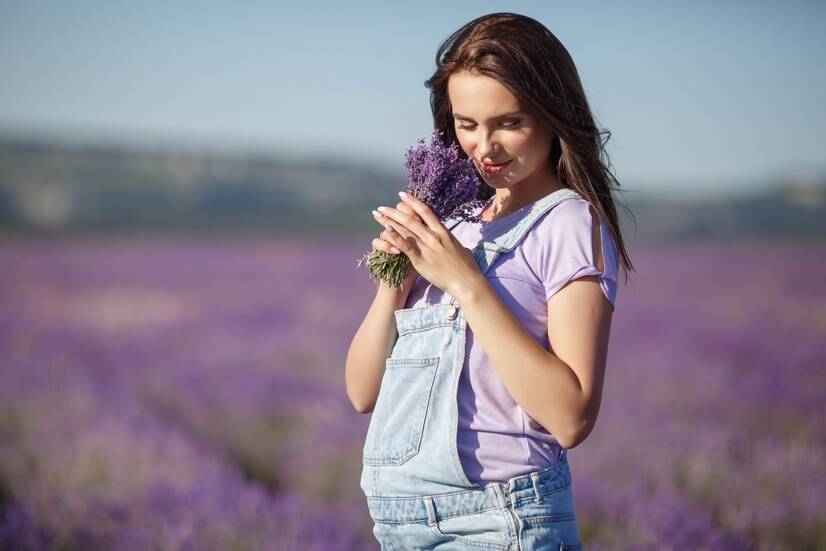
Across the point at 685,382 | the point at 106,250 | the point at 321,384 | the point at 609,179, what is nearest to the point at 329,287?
the point at 321,384

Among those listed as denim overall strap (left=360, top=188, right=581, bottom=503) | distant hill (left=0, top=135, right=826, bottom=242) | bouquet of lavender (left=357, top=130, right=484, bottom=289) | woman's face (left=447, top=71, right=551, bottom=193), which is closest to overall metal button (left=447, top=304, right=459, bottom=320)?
denim overall strap (left=360, top=188, right=581, bottom=503)

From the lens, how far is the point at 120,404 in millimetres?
5027

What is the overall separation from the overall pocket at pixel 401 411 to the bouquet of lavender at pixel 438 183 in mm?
183

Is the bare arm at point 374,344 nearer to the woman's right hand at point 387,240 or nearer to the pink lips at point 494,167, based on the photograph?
the woman's right hand at point 387,240

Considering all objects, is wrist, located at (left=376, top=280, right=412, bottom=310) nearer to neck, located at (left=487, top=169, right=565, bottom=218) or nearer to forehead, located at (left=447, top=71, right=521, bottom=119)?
neck, located at (left=487, top=169, right=565, bottom=218)

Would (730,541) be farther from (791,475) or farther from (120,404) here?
(120,404)

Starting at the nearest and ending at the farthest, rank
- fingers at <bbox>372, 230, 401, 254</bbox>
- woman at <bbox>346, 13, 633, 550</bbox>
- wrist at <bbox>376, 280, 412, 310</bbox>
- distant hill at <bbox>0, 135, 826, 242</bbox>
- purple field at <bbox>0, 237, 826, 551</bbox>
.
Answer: woman at <bbox>346, 13, 633, 550</bbox> < fingers at <bbox>372, 230, 401, 254</bbox> < wrist at <bbox>376, 280, 412, 310</bbox> < purple field at <bbox>0, 237, 826, 551</bbox> < distant hill at <bbox>0, 135, 826, 242</bbox>

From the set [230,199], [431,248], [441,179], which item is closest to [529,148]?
[441,179]

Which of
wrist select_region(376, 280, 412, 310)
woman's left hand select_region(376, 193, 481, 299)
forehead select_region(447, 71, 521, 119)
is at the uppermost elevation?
forehead select_region(447, 71, 521, 119)

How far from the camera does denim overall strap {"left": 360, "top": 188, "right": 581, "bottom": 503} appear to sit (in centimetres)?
147

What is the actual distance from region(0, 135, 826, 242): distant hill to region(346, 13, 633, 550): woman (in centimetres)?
2270

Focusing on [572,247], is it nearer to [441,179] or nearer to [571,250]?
[571,250]

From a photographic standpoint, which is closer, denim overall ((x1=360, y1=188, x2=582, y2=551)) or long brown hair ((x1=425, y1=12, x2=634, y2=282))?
denim overall ((x1=360, y1=188, x2=582, y2=551))

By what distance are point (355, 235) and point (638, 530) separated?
2949 cm
